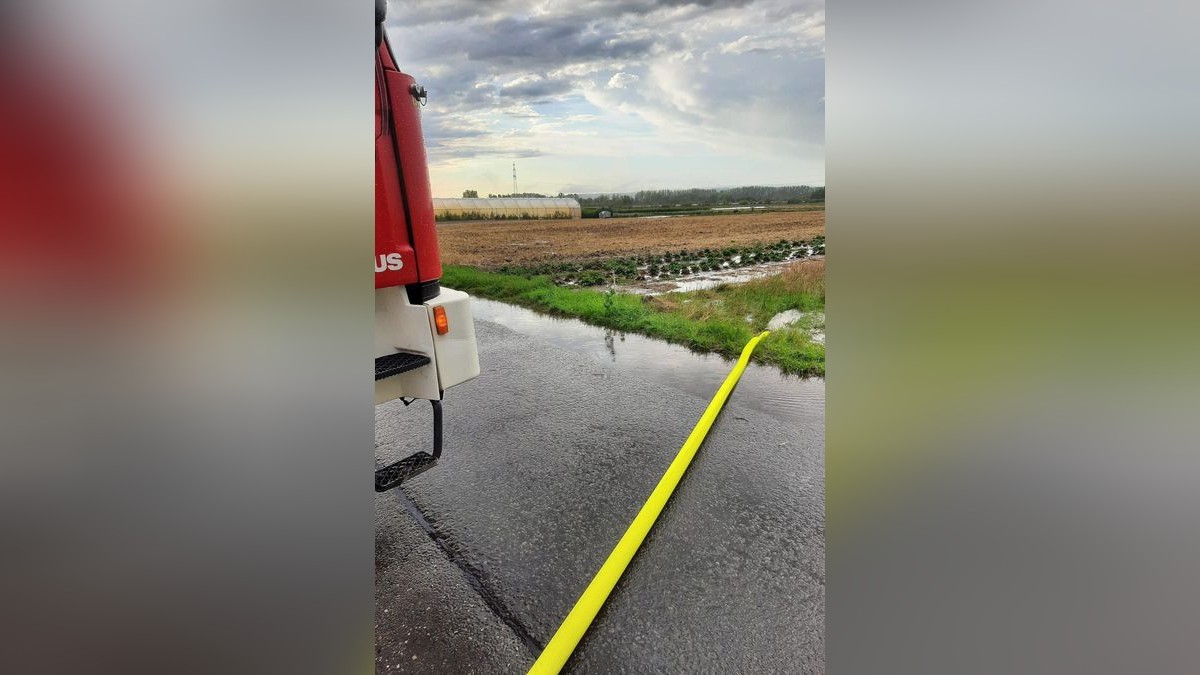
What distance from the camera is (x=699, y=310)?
24.5ft

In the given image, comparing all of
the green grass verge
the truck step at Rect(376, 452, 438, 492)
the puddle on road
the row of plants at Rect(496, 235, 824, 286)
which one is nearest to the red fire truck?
the truck step at Rect(376, 452, 438, 492)

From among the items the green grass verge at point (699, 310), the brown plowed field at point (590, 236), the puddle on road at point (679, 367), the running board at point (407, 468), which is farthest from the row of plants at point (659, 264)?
the running board at point (407, 468)

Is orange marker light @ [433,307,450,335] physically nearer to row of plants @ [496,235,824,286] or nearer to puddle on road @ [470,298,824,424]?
puddle on road @ [470,298,824,424]

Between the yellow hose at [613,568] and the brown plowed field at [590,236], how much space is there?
9692mm

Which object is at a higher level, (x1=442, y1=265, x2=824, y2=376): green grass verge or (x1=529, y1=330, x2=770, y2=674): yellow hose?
(x1=442, y1=265, x2=824, y2=376): green grass verge

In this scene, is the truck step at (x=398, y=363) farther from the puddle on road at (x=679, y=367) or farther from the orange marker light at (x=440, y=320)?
the puddle on road at (x=679, y=367)

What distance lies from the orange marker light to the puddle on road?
795 millimetres

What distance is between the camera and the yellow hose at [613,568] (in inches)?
72.9

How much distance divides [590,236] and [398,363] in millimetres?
15193

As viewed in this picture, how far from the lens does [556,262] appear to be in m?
12.8

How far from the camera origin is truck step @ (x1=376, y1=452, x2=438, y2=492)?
224cm
